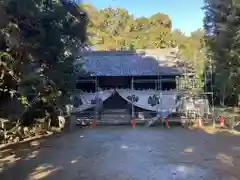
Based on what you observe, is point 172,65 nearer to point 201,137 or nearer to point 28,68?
point 201,137

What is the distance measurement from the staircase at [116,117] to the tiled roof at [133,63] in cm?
243

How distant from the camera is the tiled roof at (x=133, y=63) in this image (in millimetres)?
24172

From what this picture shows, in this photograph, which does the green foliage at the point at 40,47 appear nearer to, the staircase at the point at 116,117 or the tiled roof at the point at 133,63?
the staircase at the point at 116,117

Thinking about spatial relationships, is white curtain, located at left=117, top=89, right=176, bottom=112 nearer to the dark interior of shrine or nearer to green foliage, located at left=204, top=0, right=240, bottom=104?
the dark interior of shrine

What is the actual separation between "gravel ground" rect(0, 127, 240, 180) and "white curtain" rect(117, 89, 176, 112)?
22.0 feet

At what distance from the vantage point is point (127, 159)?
10273 mm

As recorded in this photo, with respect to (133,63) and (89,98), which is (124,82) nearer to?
(133,63)

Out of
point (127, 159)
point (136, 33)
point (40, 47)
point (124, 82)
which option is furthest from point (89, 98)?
point (136, 33)

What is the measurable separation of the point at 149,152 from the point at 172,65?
1445 centimetres

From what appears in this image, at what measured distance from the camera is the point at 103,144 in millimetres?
13719

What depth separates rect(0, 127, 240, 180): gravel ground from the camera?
8164 mm

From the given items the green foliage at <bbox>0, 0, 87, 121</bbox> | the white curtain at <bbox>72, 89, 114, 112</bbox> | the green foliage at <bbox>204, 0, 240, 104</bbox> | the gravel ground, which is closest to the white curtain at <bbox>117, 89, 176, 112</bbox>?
the white curtain at <bbox>72, 89, 114, 112</bbox>

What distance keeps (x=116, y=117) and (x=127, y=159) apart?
1330cm

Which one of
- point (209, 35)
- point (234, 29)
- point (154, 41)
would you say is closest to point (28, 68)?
point (234, 29)
